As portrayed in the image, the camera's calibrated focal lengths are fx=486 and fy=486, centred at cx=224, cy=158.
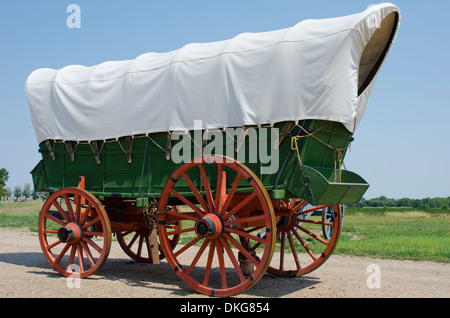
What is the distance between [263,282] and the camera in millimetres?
8008

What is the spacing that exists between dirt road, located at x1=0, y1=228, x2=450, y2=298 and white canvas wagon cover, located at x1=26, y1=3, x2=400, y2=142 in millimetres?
2435

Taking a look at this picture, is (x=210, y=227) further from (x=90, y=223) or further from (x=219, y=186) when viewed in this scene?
(x=90, y=223)

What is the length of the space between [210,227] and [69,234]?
9.60ft

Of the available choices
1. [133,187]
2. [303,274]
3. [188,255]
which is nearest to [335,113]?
[303,274]

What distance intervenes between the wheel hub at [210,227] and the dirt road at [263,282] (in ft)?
3.00

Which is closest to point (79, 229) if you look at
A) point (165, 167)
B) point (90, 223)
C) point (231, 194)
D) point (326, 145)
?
point (90, 223)

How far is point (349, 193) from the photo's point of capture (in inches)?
274

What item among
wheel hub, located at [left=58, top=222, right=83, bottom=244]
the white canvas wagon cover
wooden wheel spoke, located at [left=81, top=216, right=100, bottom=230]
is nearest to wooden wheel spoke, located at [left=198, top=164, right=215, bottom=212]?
the white canvas wagon cover

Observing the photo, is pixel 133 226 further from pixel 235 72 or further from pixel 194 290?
pixel 235 72

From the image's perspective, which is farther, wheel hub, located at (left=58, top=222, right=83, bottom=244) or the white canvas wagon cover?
wheel hub, located at (left=58, top=222, right=83, bottom=244)

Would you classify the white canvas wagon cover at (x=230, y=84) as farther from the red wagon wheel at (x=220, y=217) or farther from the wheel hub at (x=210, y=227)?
the wheel hub at (x=210, y=227)

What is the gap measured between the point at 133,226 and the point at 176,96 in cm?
243

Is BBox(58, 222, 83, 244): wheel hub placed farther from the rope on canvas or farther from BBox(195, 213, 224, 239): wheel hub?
the rope on canvas

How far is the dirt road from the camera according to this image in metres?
6.96
